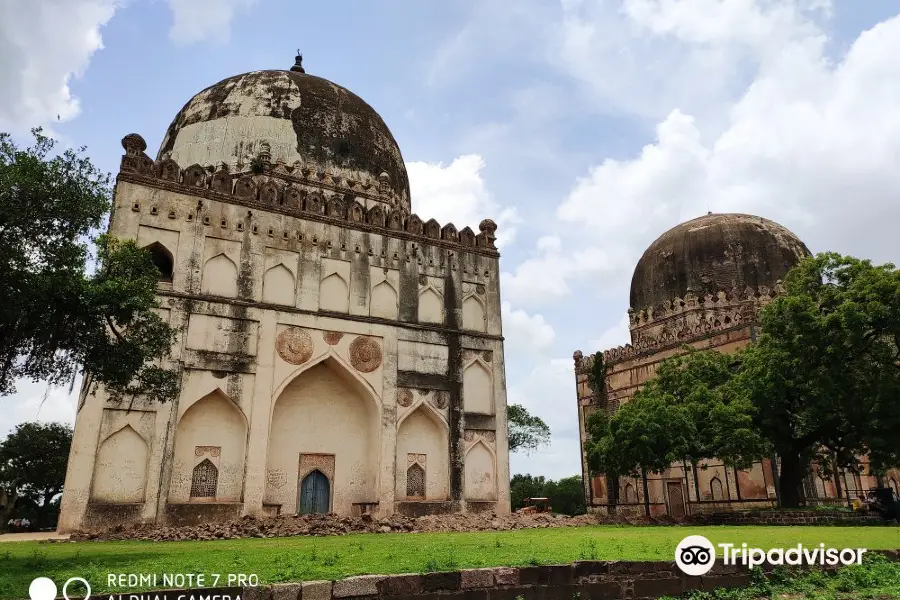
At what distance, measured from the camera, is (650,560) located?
6594mm

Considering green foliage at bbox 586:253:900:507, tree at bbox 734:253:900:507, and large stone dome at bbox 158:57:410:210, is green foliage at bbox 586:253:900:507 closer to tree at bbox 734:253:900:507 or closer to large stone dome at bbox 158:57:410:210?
tree at bbox 734:253:900:507

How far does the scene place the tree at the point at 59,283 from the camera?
8.04 metres

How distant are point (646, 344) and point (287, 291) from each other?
15.9m

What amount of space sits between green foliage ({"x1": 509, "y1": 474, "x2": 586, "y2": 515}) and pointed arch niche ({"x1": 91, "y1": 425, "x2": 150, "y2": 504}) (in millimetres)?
24245

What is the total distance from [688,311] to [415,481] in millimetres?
15303

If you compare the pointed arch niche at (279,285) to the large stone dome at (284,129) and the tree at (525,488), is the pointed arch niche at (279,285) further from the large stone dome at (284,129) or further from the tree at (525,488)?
the tree at (525,488)

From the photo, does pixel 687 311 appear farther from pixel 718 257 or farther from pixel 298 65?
pixel 298 65

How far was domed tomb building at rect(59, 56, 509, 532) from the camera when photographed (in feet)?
48.9

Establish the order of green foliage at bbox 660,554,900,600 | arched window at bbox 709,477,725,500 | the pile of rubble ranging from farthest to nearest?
1. arched window at bbox 709,477,725,500
2. the pile of rubble
3. green foliage at bbox 660,554,900,600

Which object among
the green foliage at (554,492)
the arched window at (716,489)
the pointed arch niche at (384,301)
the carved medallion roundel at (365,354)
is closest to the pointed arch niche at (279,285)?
the carved medallion roundel at (365,354)

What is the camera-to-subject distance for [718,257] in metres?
28.2

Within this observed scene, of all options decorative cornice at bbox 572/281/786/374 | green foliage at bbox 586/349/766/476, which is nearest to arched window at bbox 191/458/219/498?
green foliage at bbox 586/349/766/476

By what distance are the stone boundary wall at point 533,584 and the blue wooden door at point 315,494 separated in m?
11.6

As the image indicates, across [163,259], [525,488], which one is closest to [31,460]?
[163,259]
